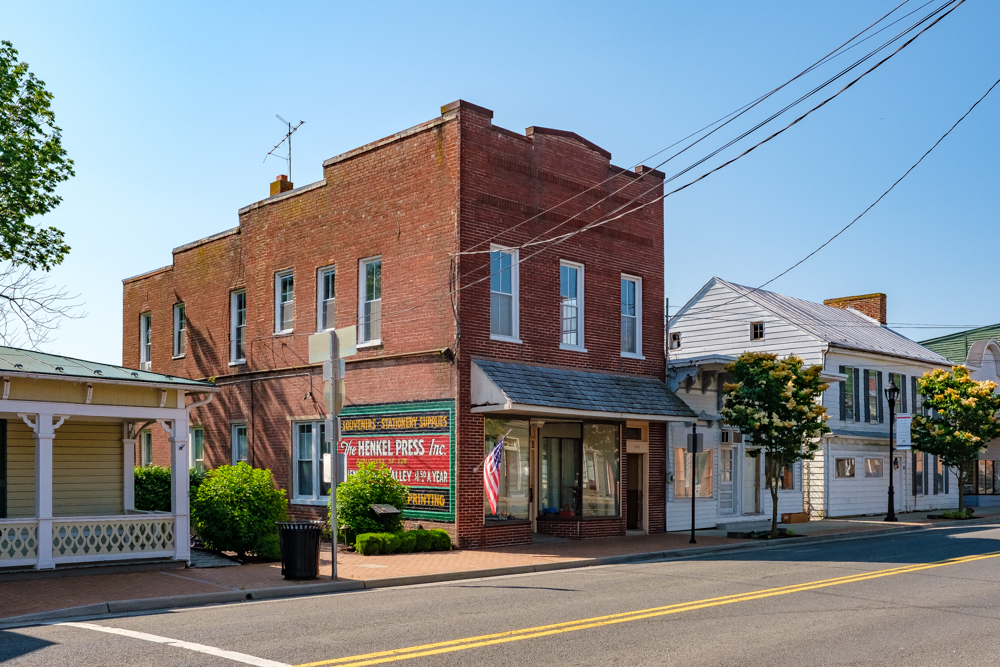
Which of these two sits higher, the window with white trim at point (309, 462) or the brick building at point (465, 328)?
the brick building at point (465, 328)

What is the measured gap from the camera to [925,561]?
1708 centimetres

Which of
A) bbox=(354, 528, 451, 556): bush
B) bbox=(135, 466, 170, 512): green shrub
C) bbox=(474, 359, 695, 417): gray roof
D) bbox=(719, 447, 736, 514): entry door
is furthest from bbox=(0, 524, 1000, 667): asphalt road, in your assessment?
bbox=(135, 466, 170, 512): green shrub

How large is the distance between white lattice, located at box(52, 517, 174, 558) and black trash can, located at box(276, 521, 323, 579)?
293 centimetres

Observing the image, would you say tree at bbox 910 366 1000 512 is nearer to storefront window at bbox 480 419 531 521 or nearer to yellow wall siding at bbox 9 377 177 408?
storefront window at bbox 480 419 531 521

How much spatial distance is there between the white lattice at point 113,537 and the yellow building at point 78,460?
0.02 meters

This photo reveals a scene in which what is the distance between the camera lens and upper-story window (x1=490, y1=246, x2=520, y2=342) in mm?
20797

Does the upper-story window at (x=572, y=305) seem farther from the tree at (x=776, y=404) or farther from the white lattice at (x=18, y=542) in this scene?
the white lattice at (x=18, y=542)

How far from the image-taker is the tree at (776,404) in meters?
23.2

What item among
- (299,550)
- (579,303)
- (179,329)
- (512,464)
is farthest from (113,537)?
(179,329)

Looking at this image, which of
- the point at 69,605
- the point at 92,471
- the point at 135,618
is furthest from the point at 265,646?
the point at 92,471

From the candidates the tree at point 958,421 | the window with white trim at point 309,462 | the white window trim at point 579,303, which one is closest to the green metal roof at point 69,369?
the window with white trim at point 309,462

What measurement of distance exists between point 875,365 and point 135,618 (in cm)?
2944

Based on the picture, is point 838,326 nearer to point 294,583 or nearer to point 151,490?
Result: point 151,490

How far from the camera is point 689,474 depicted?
2553 cm
